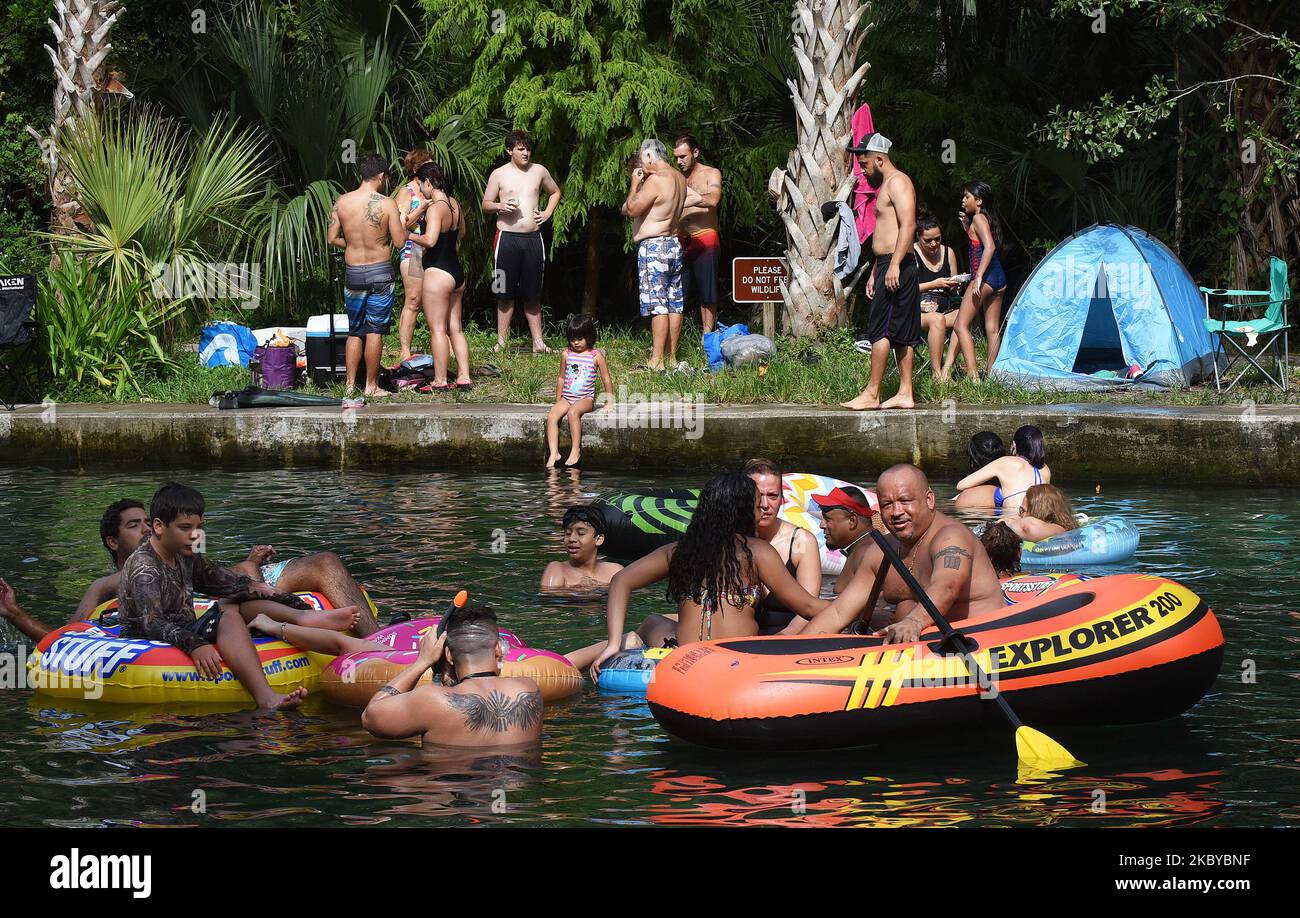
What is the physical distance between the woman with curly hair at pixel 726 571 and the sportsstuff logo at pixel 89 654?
2.44 meters

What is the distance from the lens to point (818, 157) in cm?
1625

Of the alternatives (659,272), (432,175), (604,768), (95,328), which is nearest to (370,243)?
(432,175)

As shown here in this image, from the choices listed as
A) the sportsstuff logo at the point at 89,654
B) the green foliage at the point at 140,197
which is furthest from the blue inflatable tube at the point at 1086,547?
the green foliage at the point at 140,197

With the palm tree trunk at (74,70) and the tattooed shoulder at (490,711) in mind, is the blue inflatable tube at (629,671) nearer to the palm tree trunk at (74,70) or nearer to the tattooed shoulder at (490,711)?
the tattooed shoulder at (490,711)

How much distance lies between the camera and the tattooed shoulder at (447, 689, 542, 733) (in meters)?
6.89

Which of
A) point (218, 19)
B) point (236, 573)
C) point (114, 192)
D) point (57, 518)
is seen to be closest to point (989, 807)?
point (236, 573)

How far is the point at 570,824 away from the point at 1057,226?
14353mm

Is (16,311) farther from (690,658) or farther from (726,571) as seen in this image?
(690,658)

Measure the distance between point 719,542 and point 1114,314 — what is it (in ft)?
31.1

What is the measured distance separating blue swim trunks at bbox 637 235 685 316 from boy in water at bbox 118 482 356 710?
26.7 ft

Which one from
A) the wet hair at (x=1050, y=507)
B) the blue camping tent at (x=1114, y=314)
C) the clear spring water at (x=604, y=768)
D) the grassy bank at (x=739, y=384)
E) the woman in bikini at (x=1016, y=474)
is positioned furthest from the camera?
Result: the blue camping tent at (x=1114, y=314)

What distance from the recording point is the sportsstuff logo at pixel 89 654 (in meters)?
7.74

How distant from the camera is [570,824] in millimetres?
6074

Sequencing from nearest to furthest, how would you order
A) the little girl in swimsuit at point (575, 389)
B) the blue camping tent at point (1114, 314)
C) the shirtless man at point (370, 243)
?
the little girl in swimsuit at point (575, 389) → the shirtless man at point (370, 243) → the blue camping tent at point (1114, 314)
